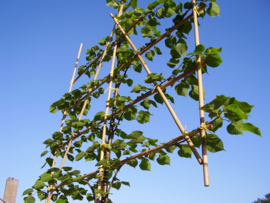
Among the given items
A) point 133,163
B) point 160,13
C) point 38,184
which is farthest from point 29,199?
point 160,13

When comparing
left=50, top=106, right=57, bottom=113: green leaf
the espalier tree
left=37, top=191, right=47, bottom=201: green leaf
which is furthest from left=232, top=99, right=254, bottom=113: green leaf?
left=50, top=106, right=57, bottom=113: green leaf

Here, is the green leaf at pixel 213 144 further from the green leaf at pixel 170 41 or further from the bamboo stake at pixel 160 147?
the green leaf at pixel 170 41

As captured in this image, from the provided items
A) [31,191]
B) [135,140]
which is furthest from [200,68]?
[31,191]

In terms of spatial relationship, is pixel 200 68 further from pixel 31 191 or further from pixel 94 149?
pixel 31 191

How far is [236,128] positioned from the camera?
1.14 m

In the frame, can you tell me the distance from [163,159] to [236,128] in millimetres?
566

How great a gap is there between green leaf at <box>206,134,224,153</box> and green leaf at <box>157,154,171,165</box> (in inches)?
16.2

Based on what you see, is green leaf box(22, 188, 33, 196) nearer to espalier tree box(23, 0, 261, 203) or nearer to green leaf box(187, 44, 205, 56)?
espalier tree box(23, 0, 261, 203)

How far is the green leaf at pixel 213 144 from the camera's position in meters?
1.17

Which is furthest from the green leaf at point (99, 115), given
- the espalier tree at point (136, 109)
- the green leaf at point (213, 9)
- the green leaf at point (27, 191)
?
the green leaf at point (213, 9)

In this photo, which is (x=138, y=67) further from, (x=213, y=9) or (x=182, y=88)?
(x=213, y=9)

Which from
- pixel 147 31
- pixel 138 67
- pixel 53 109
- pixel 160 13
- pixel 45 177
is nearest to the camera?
pixel 160 13

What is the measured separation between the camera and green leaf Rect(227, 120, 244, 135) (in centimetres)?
113

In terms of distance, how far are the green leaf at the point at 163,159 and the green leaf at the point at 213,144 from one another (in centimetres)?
41
